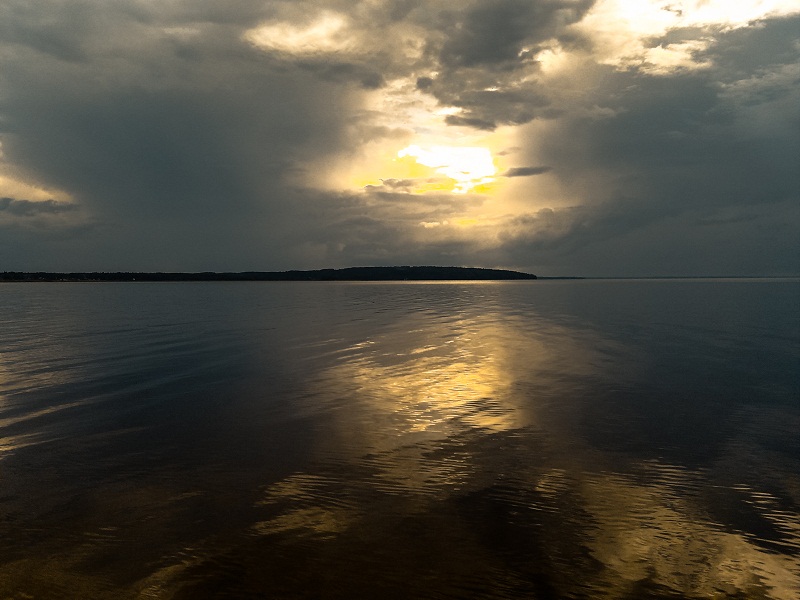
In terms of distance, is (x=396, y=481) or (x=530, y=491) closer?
(x=530, y=491)

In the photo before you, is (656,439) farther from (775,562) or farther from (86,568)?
(86,568)

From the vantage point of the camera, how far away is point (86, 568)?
26.0 feet

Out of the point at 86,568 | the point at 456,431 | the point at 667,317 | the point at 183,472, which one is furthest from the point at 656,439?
the point at 667,317

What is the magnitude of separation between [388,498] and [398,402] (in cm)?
862

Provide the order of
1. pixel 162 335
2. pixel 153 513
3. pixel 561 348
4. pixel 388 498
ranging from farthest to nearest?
pixel 162 335
pixel 561 348
pixel 388 498
pixel 153 513

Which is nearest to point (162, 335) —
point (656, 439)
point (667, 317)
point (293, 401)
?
point (293, 401)

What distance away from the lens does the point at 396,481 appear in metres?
11.6

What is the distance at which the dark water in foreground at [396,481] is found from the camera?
7859mm

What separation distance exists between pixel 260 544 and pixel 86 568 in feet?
8.73

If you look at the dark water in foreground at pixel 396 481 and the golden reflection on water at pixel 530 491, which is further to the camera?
the golden reflection on water at pixel 530 491

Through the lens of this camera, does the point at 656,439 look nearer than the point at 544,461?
No

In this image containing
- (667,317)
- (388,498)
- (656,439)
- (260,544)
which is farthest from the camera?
(667,317)

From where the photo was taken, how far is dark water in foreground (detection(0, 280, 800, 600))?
7.86 m

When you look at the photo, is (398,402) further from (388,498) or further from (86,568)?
(86,568)
